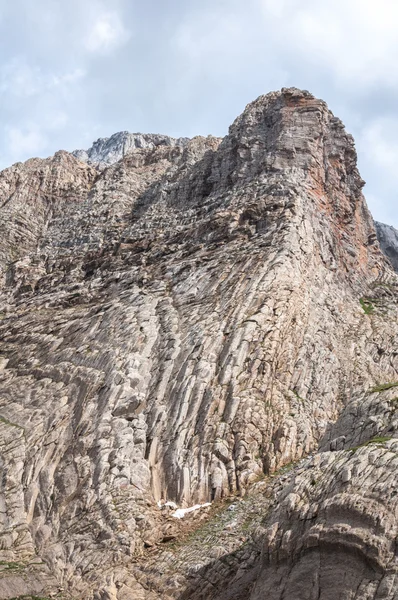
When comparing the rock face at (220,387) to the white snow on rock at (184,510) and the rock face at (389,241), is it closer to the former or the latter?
the white snow on rock at (184,510)

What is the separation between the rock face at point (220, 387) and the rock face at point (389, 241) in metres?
45.5

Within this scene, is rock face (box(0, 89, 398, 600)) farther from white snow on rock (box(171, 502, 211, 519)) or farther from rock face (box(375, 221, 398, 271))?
rock face (box(375, 221, 398, 271))

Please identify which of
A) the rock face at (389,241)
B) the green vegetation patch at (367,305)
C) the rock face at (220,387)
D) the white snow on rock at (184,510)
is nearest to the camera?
the rock face at (220,387)

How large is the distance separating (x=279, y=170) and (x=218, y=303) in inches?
973

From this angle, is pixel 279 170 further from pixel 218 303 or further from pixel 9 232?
pixel 9 232

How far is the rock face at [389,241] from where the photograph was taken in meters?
118

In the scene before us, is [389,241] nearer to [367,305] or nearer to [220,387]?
[367,305]

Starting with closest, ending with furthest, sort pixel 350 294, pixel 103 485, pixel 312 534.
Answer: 1. pixel 312 534
2. pixel 103 485
3. pixel 350 294

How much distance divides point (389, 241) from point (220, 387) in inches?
3705

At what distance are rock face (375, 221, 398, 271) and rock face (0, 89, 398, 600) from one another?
149 ft

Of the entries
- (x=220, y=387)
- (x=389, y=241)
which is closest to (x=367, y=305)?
(x=220, y=387)

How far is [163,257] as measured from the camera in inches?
2389

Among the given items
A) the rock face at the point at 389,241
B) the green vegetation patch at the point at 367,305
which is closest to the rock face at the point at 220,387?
the green vegetation patch at the point at 367,305

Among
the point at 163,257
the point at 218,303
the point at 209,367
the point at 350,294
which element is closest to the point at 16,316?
the point at 163,257
